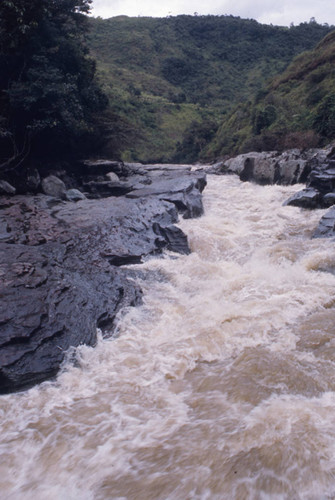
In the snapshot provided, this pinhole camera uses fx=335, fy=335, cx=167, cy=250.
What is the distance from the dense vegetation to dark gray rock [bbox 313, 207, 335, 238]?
Answer: 9.29 metres

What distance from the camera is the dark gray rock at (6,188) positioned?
35.5 ft

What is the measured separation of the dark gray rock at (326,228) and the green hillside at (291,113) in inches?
371

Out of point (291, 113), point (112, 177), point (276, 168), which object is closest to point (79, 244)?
point (112, 177)

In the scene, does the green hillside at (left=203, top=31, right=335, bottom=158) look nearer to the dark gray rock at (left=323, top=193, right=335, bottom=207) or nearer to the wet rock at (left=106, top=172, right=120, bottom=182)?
the dark gray rock at (left=323, top=193, right=335, bottom=207)

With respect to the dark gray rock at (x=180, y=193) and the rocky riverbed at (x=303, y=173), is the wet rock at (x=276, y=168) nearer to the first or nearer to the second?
the rocky riverbed at (x=303, y=173)

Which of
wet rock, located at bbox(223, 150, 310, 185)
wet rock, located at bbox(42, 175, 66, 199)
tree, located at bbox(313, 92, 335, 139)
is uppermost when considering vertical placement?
tree, located at bbox(313, 92, 335, 139)

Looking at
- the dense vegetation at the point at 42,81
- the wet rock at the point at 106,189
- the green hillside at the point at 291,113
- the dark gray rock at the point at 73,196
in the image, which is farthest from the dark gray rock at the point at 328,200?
the dense vegetation at the point at 42,81

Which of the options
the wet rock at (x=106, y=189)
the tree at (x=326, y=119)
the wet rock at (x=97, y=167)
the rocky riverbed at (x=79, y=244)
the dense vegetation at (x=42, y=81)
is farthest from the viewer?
the tree at (x=326, y=119)

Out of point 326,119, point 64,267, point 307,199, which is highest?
point 326,119

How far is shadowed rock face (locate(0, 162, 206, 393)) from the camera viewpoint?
4.40 m

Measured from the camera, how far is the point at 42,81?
11.6 metres

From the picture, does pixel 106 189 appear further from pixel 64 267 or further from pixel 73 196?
pixel 64 267

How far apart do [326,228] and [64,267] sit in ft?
21.9

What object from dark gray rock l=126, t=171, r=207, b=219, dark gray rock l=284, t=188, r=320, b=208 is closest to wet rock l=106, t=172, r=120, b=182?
dark gray rock l=126, t=171, r=207, b=219
